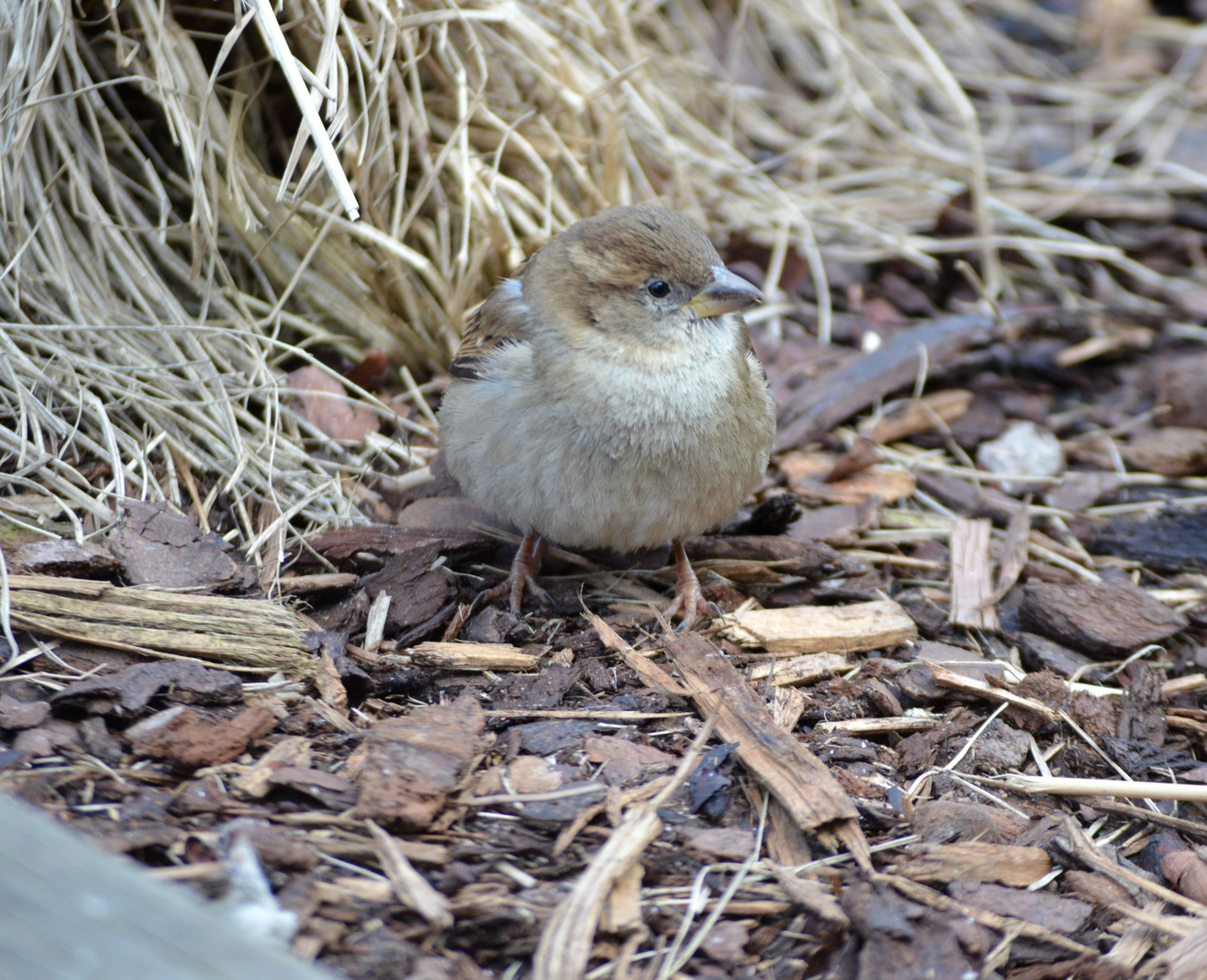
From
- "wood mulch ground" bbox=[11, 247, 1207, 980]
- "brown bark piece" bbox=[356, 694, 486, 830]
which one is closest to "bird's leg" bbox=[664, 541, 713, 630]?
"wood mulch ground" bbox=[11, 247, 1207, 980]

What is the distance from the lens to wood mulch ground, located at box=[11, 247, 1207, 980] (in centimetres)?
235

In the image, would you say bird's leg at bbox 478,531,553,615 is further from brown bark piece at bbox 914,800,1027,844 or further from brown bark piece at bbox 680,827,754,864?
brown bark piece at bbox 914,800,1027,844

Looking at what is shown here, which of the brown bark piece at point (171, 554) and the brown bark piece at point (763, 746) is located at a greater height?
the brown bark piece at point (171, 554)

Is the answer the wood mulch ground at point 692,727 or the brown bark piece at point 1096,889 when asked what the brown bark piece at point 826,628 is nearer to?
the wood mulch ground at point 692,727

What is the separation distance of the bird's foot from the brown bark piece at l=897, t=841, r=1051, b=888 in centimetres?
122

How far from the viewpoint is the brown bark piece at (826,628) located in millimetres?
3561

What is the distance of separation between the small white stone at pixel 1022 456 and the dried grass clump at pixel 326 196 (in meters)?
1.07

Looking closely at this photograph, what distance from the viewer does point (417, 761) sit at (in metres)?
2.62

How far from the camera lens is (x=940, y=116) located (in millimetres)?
6883

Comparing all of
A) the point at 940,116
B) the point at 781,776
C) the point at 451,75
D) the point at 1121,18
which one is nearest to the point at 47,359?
the point at 451,75

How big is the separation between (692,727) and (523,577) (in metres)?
1.03

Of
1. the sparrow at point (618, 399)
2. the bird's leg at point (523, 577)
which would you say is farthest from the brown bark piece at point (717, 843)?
the bird's leg at point (523, 577)

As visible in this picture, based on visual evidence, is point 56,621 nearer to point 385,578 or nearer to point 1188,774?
point 385,578

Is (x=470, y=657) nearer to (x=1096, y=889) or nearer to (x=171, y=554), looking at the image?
(x=171, y=554)
